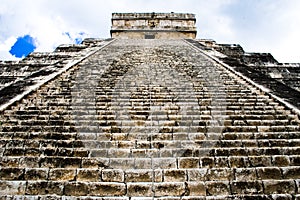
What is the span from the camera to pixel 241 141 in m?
3.76

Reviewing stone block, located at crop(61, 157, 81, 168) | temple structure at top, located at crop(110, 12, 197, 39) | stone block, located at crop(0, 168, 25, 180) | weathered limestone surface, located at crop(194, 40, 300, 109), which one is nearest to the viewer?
stone block, located at crop(0, 168, 25, 180)

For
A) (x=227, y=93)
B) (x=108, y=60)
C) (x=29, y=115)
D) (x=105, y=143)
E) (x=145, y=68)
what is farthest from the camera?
(x=108, y=60)

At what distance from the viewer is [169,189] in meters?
2.98

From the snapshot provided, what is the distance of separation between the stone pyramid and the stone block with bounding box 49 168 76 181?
1 cm

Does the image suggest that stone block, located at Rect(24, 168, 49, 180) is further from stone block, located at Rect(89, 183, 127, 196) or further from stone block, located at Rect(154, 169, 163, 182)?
stone block, located at Rect(154, 169, 163, 182)

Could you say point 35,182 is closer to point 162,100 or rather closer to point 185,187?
point 185,187

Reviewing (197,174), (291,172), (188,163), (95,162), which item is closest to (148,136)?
(188,163)

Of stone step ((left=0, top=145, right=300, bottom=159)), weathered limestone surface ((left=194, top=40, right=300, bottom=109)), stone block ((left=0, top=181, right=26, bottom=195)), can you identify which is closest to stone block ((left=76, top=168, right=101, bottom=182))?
stone step ((left=0, top=145, right=300, bottom=159))

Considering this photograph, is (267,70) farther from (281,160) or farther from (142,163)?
(142,163)

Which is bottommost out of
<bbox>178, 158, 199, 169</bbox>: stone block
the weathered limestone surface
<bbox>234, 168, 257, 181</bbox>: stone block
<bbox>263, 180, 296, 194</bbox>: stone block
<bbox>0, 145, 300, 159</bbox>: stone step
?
<bbox>263, 180, 296, 194</bbox>: stone block

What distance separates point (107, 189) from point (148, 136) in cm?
111

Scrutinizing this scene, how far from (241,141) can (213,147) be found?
0.44 m

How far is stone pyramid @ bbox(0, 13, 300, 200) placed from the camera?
300cm

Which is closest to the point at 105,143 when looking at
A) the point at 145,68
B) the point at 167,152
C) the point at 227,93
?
the point at 167,152
